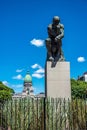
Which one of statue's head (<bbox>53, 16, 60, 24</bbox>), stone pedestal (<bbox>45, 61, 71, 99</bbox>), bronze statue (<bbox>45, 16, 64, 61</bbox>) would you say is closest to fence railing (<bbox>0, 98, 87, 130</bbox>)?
stone pedestal (<bbox>45, 61, 71, 99</bbox>)

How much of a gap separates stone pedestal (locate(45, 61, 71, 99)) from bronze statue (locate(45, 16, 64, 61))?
433 mm

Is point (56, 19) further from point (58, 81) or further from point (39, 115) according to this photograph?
point (39, 115)

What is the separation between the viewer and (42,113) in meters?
11.1

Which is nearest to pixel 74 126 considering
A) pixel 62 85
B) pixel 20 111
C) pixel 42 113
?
pixel 42 113

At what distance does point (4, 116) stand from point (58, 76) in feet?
14.8

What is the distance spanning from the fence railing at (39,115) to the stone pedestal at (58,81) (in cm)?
357

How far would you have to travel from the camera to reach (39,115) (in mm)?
11258

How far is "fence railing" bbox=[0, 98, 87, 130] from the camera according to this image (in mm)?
11055

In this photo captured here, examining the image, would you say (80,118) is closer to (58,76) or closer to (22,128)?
(22,128)

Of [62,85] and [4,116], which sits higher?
[62,85]

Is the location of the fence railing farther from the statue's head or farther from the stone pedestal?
the statue's head

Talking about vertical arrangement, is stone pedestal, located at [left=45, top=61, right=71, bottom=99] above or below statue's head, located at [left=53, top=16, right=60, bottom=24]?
below

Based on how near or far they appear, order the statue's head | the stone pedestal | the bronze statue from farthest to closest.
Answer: the bronze statue
the statue's head
the stone pedestal

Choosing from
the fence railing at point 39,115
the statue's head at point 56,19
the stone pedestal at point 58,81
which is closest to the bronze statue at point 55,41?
the statue's head at point 56,19
